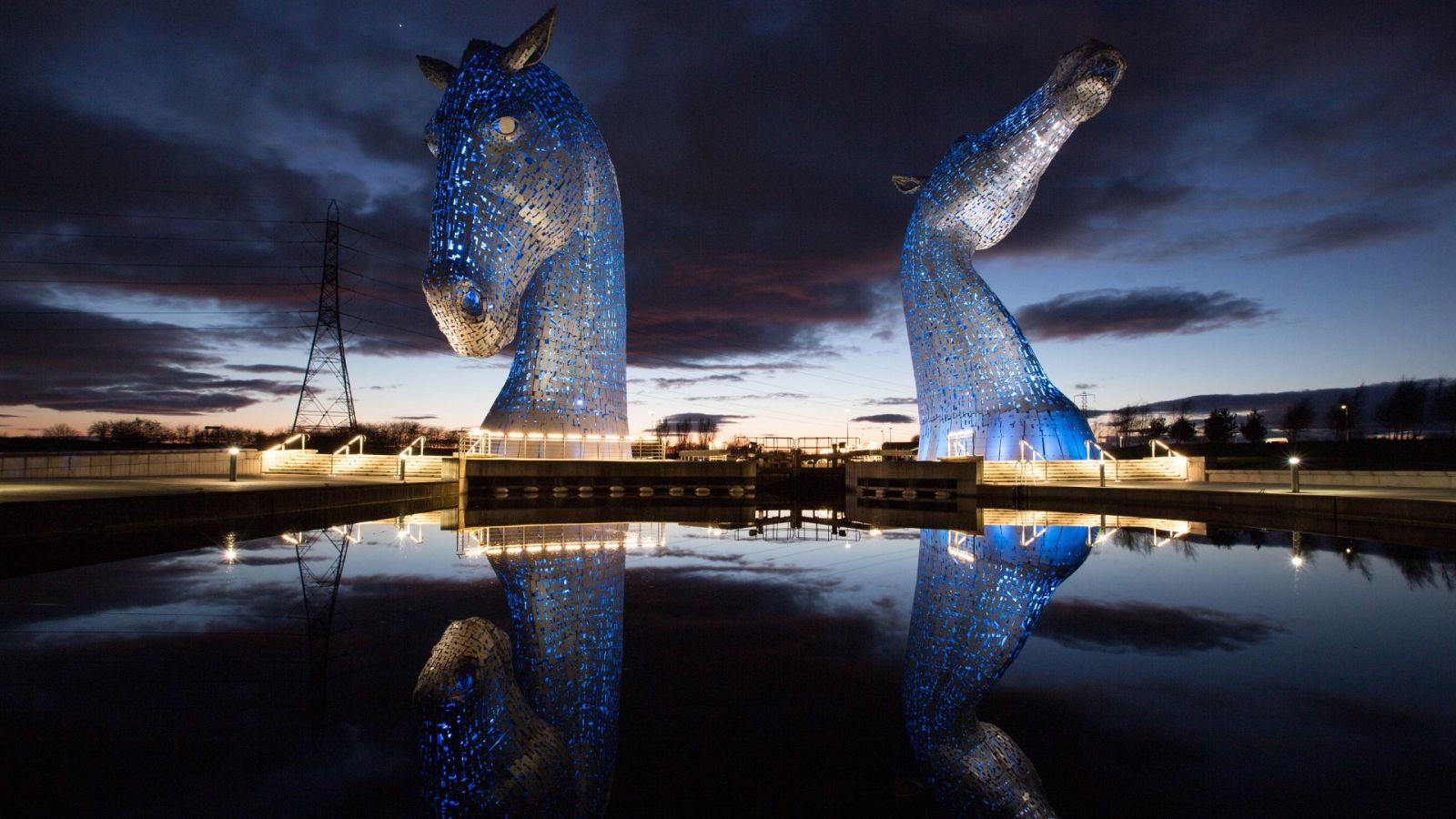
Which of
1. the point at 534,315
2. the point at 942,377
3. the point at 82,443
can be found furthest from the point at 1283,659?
the point at 82,443

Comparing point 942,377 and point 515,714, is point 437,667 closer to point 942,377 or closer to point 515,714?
point 515,714

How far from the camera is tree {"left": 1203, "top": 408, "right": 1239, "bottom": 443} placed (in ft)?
265

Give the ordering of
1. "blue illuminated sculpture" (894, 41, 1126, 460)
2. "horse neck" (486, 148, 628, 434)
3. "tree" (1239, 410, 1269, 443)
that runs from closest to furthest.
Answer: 1. "horse neck" (486, 148, 628, 434)
2. "blue illuminated sculpture" (894, 41, 1126, 460)
3. "tree" (1239, 410, 1269, 443)

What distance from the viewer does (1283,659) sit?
5664 mm

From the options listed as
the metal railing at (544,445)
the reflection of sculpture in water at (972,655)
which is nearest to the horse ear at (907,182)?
the metal railing at (544,445)

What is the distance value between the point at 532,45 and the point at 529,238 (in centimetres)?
342

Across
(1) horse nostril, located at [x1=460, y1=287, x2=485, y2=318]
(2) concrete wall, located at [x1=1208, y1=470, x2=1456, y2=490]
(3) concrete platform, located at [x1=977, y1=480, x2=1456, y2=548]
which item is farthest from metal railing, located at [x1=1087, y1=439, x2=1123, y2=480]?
(1) horse nostril, located at [x1=460, y1=287, x2=485, y2=318]

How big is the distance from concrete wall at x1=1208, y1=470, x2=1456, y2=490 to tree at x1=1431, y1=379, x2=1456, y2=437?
127ft

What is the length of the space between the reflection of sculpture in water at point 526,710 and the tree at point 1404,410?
74.8 m

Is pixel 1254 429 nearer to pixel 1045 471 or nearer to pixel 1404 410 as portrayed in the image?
pixel 1404 410

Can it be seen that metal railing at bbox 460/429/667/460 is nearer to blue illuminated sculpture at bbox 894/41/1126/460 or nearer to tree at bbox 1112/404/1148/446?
blue illuminated sculpture at bbox 894/41/1126/460

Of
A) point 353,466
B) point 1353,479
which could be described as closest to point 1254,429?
point 1353,479

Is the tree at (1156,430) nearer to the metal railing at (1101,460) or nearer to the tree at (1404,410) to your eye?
the tree at (1404,410)

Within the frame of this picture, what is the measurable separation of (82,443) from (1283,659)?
45.1 meters
